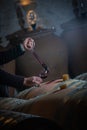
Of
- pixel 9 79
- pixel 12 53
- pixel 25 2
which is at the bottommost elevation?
pixel 9 79

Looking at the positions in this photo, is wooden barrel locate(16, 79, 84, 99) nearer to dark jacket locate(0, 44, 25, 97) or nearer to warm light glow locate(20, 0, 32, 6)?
dark jacket locate(0, 44, 25, 97)

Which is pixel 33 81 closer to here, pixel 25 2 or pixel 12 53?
pixel 12 53

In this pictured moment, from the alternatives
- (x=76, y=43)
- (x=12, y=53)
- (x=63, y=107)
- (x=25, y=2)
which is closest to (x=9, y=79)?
(x=12, y=53)

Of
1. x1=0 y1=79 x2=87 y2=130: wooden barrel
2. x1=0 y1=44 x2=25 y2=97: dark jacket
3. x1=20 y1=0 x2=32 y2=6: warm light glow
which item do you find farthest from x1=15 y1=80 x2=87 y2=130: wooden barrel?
x1=20 y1=0 x2=32 y2=6: warm light glow

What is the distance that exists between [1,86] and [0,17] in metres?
2.32

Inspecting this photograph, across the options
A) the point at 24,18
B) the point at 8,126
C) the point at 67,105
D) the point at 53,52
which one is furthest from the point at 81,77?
the point at 24,18

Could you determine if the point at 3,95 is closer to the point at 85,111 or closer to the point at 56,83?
the point at 56,83

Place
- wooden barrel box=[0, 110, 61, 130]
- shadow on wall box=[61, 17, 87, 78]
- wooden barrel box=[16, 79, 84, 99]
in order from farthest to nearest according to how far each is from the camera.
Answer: shadow on wall box=[61, 17, 87, 78] < wooden barrel box=[16, 79, 84, 99] < wooden barrel box=[0, 110, 61, 130]

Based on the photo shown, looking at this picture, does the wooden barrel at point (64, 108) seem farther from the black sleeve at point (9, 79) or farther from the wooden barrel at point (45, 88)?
the black sleeve at point (9, 79)

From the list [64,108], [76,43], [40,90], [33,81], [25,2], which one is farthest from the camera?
[25,2]

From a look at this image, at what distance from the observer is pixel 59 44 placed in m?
4.32

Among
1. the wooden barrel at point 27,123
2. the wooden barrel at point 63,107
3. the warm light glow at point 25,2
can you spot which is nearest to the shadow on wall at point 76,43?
the warm light glow at point 25,2

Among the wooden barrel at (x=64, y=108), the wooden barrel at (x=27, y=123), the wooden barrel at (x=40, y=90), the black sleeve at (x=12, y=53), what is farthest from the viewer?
the black sleeve at (x=12, y=53)

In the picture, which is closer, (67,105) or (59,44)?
(67,105)
